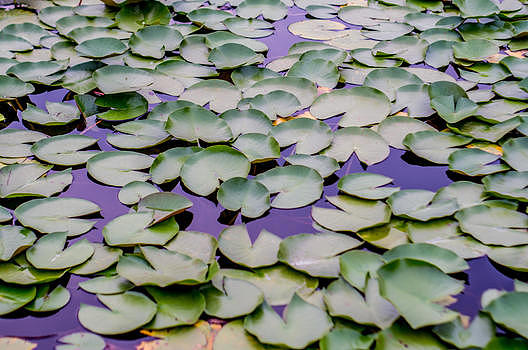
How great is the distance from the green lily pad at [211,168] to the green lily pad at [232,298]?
1.15ft

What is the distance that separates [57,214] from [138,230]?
25 cm

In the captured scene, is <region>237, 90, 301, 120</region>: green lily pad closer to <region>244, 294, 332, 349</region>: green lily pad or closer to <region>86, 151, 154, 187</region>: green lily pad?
<region>86, 151, 154, 187</region>: green lily pad

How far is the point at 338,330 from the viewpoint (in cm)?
105

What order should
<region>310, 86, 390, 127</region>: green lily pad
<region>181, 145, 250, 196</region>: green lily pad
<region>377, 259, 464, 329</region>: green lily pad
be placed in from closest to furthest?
1. <region>377, 259, 464, 329</region>: green lily pad
2. <region>181, 145, 250, 196</region>: green lily pad
3. <region>310, 86, 390, 127</region>: green lily pad

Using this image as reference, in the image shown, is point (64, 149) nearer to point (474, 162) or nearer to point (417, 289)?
point (417, 289)

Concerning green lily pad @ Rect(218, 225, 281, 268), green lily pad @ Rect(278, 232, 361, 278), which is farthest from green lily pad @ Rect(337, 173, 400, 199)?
green lily pad @ Rect(218, 225, 281, 268)

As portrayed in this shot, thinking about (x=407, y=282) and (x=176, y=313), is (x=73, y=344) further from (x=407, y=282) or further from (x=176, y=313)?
(x=407, y=282)

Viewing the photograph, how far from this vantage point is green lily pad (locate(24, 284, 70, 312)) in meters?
1.17

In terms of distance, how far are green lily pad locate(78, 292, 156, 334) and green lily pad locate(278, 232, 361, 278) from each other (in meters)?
0.32

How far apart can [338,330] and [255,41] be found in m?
1.48

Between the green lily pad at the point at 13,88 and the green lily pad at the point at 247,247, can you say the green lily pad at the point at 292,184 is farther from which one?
the green lily pad at the point at 13,88

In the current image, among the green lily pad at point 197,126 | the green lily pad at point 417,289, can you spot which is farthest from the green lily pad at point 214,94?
the green lily pad at point 417,289

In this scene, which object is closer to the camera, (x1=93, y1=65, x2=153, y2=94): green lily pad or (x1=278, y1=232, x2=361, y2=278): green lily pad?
(x1=278, y1=232, x2=361, y2=278): green lily pad

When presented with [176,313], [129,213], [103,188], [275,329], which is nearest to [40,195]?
[103,188]
